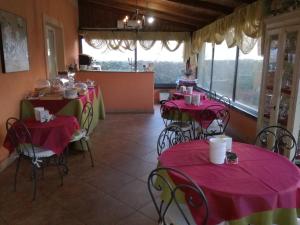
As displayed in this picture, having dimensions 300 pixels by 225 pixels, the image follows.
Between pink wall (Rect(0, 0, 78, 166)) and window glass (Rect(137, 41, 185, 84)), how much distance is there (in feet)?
8.34

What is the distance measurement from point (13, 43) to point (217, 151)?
304 centimetres

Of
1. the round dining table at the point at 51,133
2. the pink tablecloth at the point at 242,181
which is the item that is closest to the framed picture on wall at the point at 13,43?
the round dining table at the point at 51,133

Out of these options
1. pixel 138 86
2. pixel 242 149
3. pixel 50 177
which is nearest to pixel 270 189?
pixel 242 149

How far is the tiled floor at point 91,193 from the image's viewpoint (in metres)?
2.29

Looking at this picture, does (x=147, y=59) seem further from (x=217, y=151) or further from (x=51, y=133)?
(x=217, y=151)

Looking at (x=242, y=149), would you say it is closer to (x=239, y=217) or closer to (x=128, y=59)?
(x=239, y=217)

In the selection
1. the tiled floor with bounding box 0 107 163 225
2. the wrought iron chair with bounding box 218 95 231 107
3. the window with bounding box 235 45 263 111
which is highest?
the window with bounding box 235 45 263 111

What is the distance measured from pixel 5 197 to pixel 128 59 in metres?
5.93

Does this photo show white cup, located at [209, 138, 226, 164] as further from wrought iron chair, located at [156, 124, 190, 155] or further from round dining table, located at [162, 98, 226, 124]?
round dining table, located at [162, 98, 226, 124]

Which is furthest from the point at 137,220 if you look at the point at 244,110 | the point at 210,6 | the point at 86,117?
the point at 210,6

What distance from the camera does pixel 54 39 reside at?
5637 mm

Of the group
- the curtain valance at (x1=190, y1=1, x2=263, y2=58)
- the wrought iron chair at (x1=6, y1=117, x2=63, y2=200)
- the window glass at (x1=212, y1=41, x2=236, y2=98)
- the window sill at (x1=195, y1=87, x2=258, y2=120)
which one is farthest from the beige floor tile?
the window glass at (x1=212, y1=41, x2=236, y2=98)

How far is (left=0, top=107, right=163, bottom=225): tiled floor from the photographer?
7.52 feet

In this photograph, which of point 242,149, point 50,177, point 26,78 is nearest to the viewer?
point 242,149
